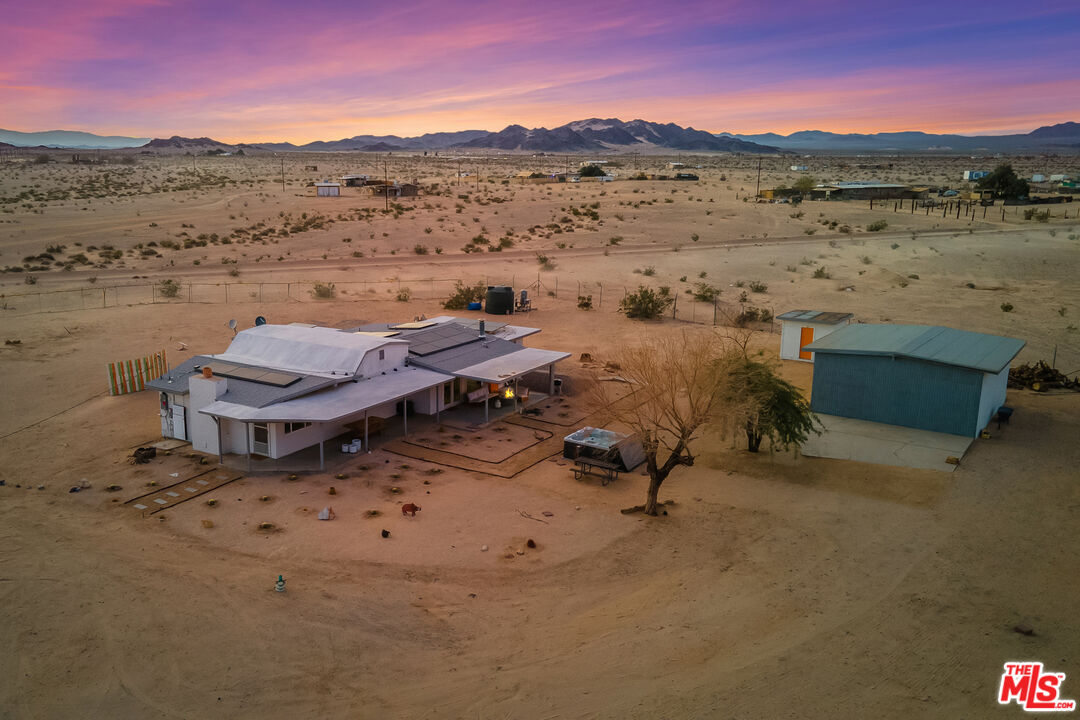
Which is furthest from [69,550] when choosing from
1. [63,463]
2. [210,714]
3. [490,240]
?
[490,240]

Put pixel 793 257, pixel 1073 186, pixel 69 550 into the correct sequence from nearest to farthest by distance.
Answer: pixel 69 550, pixel 793 257, pixel 1073 186

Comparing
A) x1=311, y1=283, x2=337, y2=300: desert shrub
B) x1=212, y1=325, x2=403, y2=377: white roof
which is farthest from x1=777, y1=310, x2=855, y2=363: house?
x1=311, y1=283, x2=337, y2=300: desert shrub

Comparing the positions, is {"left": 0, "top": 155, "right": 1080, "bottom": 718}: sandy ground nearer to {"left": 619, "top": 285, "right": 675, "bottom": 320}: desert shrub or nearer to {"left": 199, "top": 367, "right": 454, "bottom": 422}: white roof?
{"left": 199, "top": 367, "right": 454, "bottom": 422}: white roof

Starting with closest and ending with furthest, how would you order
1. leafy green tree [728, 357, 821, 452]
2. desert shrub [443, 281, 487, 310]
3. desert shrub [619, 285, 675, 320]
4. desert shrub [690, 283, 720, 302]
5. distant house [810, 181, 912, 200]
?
leafy green tree [728, 357, 821, 452]
desert shrub [619, 285, 675, 320]
desert shrub [443, 281, 487, 310]
desert shrub [690, 283, 720, 302]
distant house [810, 181, 912, 200]

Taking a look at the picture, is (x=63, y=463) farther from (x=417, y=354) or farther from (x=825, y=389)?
(x=825, y=389)

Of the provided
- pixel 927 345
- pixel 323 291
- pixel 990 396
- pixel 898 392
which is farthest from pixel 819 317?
pixel 323 291
